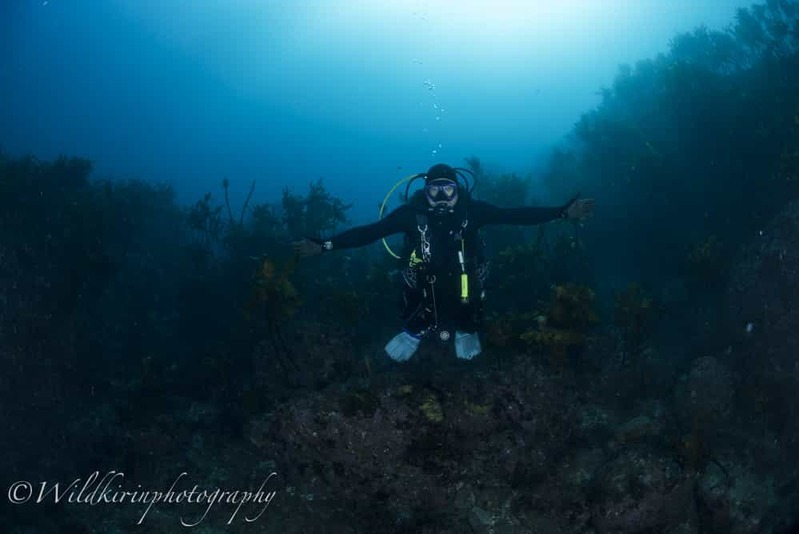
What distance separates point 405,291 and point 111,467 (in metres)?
4.83

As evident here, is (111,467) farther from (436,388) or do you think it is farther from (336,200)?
(336,200)

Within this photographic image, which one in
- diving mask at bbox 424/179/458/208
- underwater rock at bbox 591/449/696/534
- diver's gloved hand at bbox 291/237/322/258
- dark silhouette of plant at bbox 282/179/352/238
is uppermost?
dark silhouette of plant at bbox 282/179/352/238

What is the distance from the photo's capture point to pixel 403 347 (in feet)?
22.6

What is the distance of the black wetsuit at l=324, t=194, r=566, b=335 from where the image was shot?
6668 millimetres

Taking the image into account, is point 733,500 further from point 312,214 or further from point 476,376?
point 312,214

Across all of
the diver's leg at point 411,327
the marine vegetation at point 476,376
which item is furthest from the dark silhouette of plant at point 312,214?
the diver's leg at point 411,327

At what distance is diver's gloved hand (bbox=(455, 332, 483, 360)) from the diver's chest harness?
0.42 meters

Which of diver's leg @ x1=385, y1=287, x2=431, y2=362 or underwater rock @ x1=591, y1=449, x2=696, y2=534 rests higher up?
diver's leg @ x1=385, y1=287, x2=431, y2=362

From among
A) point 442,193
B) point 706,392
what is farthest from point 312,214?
point 706,392

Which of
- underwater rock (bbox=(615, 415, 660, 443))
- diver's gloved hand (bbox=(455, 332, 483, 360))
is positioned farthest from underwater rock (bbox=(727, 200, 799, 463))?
diver's gloved hand (bbox=(455, 332, 483, 360))

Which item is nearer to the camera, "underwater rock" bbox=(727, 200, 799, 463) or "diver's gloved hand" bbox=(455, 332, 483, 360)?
"underwater rock" bbox=(727, 200, 799, 463)

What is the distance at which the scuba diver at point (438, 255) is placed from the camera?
6660mm

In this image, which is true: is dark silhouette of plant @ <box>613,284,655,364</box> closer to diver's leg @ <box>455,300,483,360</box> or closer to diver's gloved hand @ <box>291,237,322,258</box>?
diver's leg @ <box>455,300,483,360</box>

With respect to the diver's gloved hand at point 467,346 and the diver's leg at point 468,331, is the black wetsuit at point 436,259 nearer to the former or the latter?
the diver's leg at point 468,331
